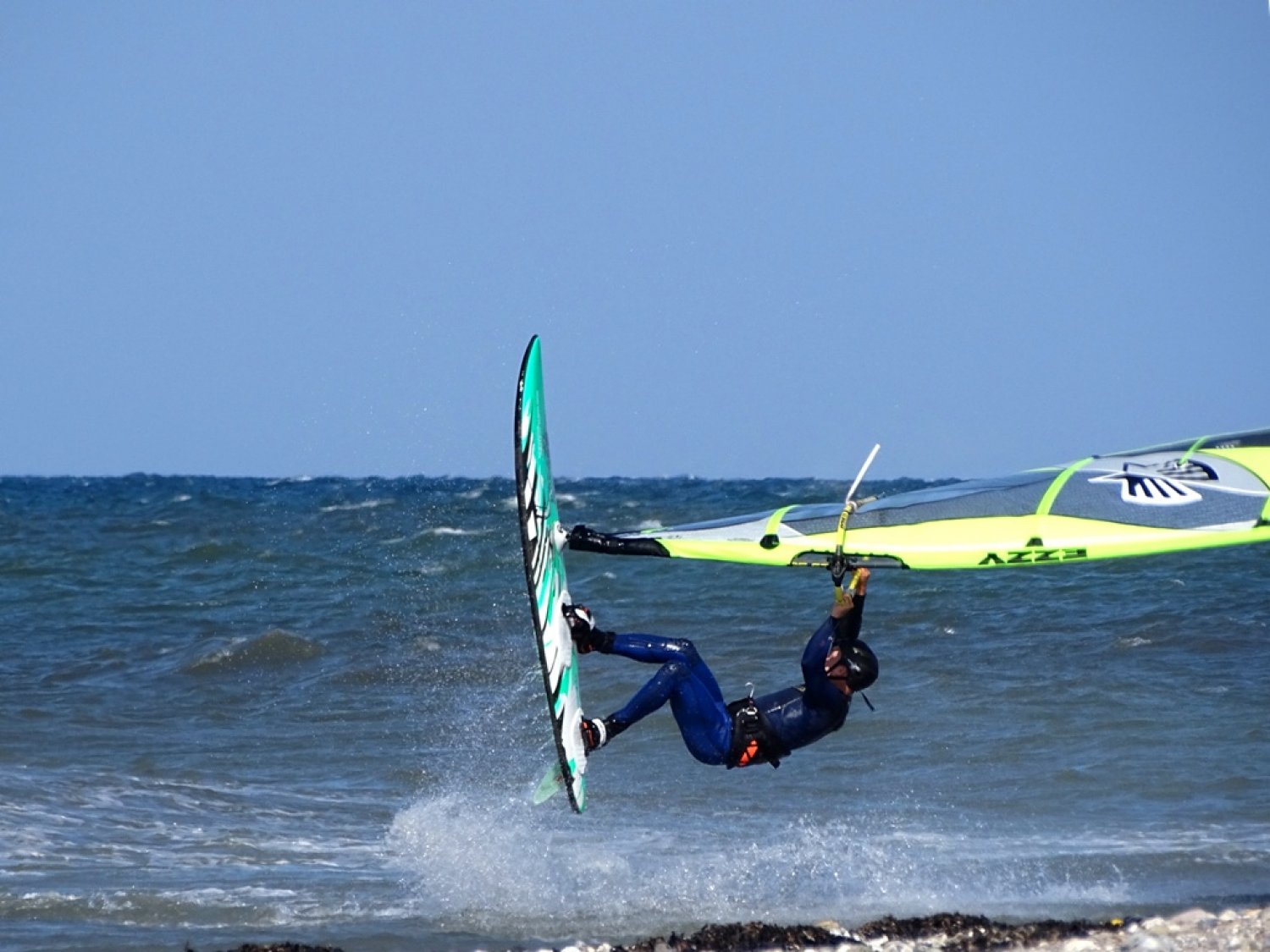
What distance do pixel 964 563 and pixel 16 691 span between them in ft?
22.0

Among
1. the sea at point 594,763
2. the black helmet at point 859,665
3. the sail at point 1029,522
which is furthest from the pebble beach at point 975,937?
the sail at point 1029,522

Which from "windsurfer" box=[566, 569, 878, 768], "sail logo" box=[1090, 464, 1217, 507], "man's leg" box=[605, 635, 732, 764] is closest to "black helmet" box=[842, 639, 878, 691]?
"windsurfer" box=[566, 569, 878, 768]

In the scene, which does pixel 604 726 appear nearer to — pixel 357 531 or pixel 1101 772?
pixel 1101 772

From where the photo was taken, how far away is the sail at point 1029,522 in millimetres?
5746

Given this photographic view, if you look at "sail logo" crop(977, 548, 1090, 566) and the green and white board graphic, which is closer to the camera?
the green and white board graphic

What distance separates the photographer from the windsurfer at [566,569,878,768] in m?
5.74

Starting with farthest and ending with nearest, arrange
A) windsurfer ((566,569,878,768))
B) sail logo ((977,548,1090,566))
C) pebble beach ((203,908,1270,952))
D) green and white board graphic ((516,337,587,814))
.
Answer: sail logo ((977,548,1090,566)) → windsurfer ((566,569,878,768)) → green and white board graphic ((516,337,587,814)) → pebble beach ((203,908,1270,952))

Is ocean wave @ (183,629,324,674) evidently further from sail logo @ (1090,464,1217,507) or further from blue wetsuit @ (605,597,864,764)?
sail logo @ (1090,464,1217,507)

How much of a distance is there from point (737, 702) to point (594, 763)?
2.70 metres

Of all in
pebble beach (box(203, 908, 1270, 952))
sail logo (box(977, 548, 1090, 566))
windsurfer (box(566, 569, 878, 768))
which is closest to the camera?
pebble beach (box(203, 908, 1270, 952))

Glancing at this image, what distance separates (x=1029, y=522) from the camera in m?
5.96

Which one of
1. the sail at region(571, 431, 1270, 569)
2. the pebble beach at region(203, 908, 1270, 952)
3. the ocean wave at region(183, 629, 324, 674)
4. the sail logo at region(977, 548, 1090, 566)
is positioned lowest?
the pebble beach at region(203, 908, 1270, 952)

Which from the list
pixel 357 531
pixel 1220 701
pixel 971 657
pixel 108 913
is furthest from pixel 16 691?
pixel 357 531

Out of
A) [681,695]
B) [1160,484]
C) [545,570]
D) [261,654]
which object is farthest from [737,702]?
[261,654]
